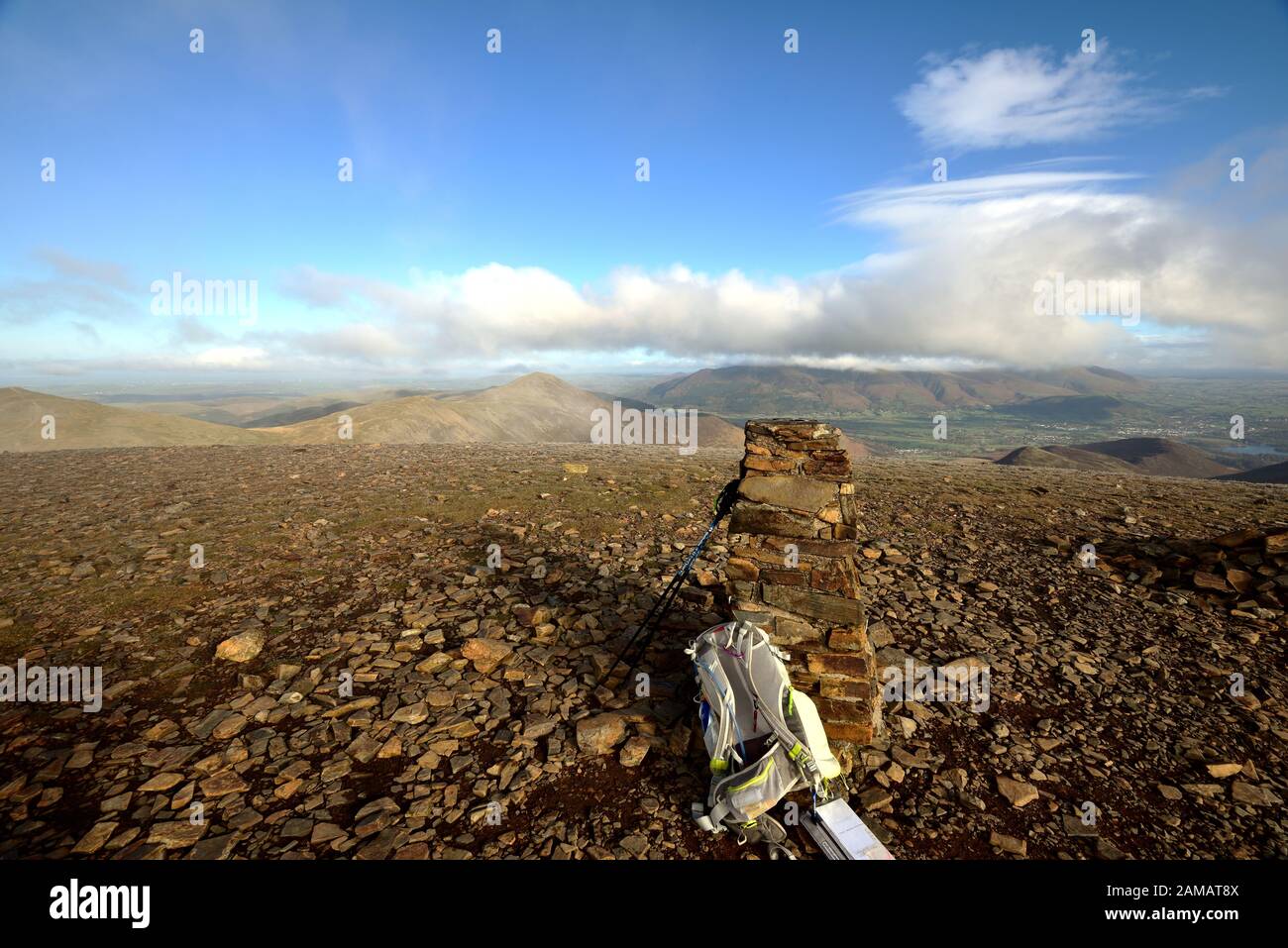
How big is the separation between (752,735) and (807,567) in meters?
1.66

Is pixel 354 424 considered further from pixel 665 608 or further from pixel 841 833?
pixel 841 833

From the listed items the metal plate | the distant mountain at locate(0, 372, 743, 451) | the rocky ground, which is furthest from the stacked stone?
the distant mountain at locate(0, 372, 743, 451)

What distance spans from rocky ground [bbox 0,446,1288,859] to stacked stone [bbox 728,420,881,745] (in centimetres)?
68

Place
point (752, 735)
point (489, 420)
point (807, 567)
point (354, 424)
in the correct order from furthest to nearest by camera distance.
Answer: point (489, 420)
point (354, 424)
point (807, 567)
point (752, 735)

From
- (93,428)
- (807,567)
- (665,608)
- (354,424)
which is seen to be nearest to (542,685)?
(665,608)

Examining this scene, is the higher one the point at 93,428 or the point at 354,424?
the point at 354,424

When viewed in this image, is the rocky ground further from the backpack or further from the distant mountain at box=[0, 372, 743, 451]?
the distant mountain at box=[0, 372, 743, 451]

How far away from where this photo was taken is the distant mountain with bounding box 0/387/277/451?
33.8 meters

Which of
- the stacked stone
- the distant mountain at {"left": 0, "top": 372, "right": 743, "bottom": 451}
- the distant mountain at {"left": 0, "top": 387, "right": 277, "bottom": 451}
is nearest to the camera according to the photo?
the stacked stone

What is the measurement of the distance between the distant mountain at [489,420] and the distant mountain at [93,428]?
6.85 meters

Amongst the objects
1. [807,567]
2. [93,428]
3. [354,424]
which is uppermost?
[354,424]

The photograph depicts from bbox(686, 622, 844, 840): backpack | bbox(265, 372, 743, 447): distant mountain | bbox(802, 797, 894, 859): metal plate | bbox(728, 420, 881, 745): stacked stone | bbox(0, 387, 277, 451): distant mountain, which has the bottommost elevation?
bbox(802, 797, 894, 859): metal plate

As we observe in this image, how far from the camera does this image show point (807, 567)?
4945 millimetres
